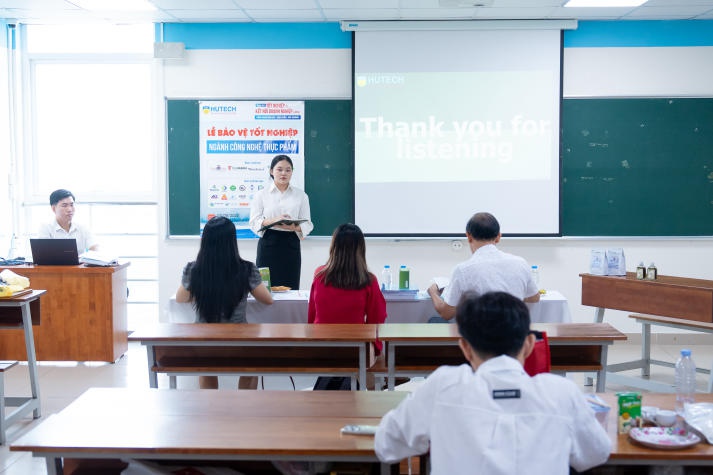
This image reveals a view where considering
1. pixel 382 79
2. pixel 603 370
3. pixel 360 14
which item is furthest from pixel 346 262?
pixel 360 14

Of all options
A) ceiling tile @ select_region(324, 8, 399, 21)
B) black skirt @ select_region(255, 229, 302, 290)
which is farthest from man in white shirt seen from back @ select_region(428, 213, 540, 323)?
ceiling tile @ select_region(324, 8, 399, 21)

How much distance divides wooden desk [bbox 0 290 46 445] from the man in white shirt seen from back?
2482 millimetres

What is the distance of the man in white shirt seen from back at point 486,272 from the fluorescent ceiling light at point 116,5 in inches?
143

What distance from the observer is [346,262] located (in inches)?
156

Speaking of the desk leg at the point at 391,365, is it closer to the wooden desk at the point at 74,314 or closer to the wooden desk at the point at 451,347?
the wooden desk at the point at 451,347

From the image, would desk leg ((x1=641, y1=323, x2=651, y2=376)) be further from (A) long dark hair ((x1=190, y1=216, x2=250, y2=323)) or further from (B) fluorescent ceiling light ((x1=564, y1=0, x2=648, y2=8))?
(A) long dark hair ((x1=190, y1=216, x2=250, y2=323))

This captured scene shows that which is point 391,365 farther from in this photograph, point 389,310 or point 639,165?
point 639,165

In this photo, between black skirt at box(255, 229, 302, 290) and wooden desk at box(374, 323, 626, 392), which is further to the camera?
black skirt at box(255, 229, 302, 290)

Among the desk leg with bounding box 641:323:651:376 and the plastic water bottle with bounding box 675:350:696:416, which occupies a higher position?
the plastic water bottle with bounding box 675:350:696:416

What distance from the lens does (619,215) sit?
255 inches

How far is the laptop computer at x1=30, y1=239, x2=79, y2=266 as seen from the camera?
545cm

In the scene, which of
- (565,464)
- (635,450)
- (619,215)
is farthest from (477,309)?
(619,215)

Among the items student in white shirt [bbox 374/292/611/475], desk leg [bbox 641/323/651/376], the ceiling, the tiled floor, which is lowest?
the tiled floor

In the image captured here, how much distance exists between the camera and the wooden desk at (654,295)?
4047mm
